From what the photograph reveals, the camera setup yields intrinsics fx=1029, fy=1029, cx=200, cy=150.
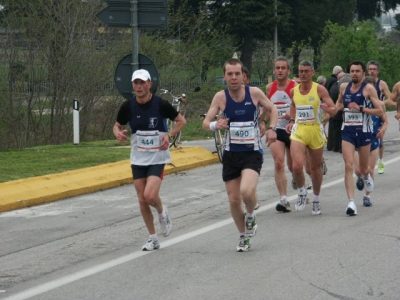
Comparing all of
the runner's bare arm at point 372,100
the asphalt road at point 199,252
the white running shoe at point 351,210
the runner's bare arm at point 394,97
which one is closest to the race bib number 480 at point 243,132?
the asphalt road at point 199,252

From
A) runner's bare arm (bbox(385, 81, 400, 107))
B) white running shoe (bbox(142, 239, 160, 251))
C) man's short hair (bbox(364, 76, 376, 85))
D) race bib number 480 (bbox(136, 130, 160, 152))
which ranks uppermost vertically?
man's short hair (bbox(364, 76, 376, 85))

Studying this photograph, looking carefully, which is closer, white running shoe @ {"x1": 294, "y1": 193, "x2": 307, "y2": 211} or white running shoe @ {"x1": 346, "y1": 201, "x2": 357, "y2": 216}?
white running shoe @ {"x1": 346, "y1": 201, "x2": 357, "y2": 216}

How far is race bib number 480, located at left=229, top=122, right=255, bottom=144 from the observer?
33.9 ft

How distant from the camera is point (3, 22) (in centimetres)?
3098

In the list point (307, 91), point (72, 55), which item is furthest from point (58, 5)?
point (307, 91)

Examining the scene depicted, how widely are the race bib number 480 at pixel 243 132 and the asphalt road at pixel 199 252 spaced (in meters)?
1.11

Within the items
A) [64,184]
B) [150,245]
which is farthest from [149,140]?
[64,184]

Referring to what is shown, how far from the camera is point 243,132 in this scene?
33.9 ft

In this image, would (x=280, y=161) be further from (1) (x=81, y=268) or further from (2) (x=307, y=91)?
(1) (x=81, y=268)

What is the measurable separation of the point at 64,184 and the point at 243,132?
539 cm

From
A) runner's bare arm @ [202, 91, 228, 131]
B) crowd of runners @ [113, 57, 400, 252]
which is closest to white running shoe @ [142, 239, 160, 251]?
crowd of runners @ [113, 57, 400, 252]

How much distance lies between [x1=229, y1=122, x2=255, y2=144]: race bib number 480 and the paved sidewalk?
14.1ft

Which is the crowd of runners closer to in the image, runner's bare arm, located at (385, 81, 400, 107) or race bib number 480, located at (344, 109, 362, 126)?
race bib number 480, located at (344, 109, 362, 126)

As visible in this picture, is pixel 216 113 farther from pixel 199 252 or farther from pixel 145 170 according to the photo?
pixel 199 252
